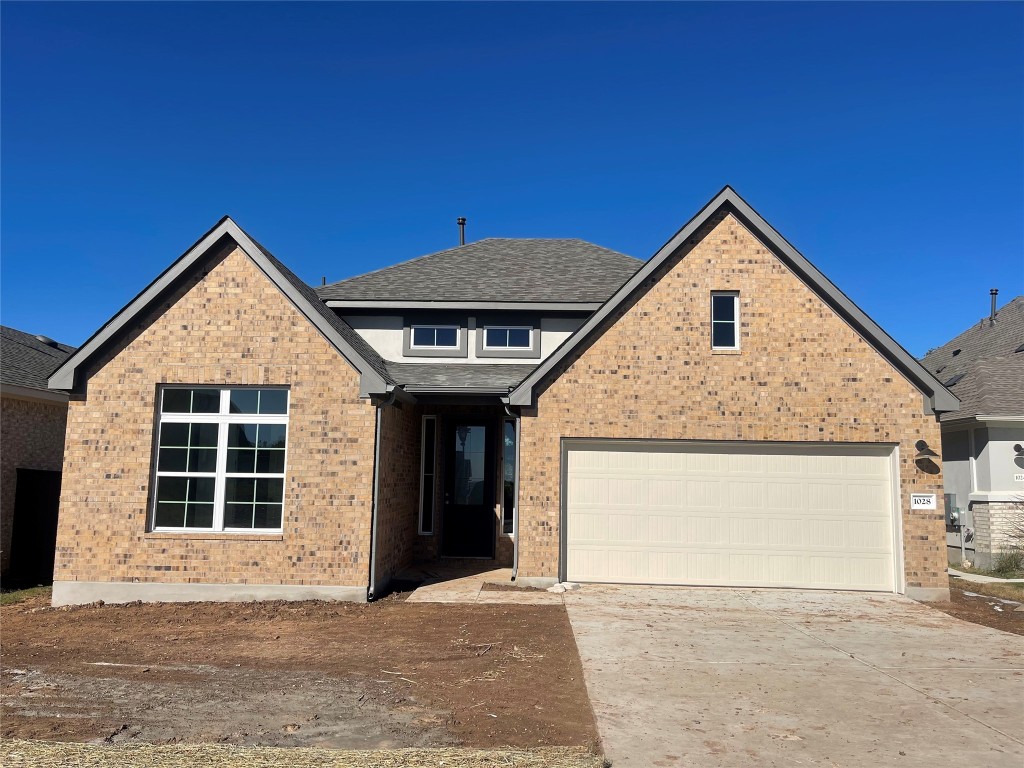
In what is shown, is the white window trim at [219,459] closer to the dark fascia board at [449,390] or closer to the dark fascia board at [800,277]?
the dark fascia board at [449,390]

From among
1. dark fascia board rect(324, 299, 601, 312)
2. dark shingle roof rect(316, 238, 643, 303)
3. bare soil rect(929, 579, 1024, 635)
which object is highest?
dark shingle roof rect(316, 238, 643, 303)

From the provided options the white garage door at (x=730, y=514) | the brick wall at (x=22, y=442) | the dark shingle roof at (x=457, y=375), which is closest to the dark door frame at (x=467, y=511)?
the dark shingle roof at (x=457, y=375)


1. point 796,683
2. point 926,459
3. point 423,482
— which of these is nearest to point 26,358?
point 423,482

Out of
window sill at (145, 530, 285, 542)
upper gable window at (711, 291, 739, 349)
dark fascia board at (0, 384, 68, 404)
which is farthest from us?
dark fascia board at (0, 384, 68, 404)

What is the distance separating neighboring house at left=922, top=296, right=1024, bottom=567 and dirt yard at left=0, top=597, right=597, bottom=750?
11.1 metres

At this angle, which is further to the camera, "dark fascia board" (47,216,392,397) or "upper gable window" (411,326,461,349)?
"upper gable window" (411,326,461,349)

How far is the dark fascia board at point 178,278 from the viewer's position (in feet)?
35.5

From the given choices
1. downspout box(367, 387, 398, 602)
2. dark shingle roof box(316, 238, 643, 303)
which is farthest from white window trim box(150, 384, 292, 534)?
dark shingle roof box(316, 238, 643, 303)

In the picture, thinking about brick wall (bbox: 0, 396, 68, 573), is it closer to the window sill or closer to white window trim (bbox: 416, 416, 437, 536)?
the window sill

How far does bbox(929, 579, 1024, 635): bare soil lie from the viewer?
32.9ft

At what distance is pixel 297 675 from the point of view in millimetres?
7168

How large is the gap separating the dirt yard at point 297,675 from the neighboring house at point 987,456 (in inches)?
437

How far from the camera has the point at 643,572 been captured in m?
11.9

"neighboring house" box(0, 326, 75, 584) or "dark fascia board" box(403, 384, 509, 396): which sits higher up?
"dark fascia board" box(403, 384, 509, 396)
